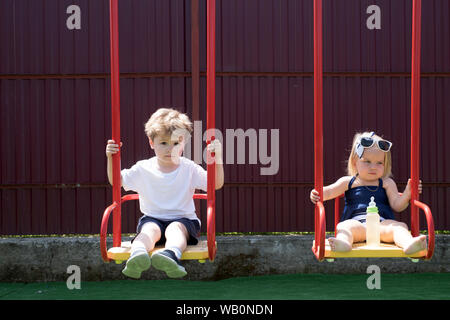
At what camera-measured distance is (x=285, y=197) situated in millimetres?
6348

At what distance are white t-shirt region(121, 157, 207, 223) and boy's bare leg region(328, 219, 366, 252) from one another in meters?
0.95

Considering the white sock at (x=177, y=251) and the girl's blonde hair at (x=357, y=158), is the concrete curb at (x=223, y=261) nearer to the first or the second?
the girl's blonde hair at (x=357, y=158)

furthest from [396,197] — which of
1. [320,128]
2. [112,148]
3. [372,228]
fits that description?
[112,148]

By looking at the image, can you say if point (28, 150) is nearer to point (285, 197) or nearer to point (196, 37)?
point (196, 37)

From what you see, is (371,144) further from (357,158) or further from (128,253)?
(128,253)

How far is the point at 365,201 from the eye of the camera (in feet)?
13.7

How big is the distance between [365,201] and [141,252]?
172 cm

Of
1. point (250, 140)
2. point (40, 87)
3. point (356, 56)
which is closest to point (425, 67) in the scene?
point (356, 56)

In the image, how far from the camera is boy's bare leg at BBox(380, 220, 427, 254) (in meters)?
3.43

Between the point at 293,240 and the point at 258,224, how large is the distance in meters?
0.76

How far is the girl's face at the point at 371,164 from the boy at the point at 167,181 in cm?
103

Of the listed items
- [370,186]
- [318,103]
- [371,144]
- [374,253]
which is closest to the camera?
[374,253]

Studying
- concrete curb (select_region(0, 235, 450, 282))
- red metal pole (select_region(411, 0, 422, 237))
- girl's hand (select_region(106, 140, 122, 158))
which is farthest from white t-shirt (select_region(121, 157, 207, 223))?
concrete curb (select_region(0, 235, 450, 282))

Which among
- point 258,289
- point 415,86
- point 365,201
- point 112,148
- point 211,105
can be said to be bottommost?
point 258,289
